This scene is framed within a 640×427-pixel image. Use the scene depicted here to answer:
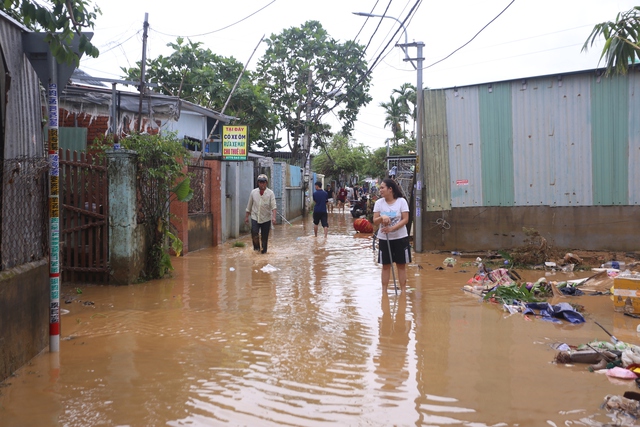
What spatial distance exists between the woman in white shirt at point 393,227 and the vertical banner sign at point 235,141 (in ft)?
29.8

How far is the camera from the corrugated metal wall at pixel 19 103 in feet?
16.6

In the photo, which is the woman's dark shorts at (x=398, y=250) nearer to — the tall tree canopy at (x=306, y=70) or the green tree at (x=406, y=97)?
the tall tree canopy at (x=306, y=70)

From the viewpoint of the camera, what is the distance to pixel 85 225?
9.05m

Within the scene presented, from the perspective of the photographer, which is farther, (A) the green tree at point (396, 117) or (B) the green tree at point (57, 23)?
(A) the green tree at point (396, 117)

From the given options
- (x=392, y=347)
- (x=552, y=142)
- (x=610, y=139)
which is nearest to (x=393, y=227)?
(x=392, y=347)

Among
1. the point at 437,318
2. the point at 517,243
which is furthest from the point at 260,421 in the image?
the point at 517,243

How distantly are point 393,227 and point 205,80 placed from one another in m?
17.5

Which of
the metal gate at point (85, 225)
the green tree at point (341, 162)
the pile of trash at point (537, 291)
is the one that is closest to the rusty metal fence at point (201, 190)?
the metal gate at point (85, 225)

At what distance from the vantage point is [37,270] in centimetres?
534

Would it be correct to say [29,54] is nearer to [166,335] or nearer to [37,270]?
[37,270]

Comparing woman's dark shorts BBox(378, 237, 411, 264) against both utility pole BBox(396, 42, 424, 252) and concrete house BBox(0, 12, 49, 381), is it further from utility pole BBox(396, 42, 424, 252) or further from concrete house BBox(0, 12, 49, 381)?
utility pole BBox(396, 42, 424, 252)

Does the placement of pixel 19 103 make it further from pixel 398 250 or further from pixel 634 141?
pixel 634 141

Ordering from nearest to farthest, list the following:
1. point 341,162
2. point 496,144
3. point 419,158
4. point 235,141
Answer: point 496,144, point 419,158, point 235,141, point 341,162

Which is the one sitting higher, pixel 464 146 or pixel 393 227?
pixel 464 146
